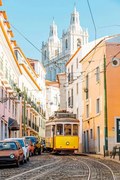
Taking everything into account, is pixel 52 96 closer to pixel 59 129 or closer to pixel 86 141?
pixel 86 141

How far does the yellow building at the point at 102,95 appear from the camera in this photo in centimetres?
3669

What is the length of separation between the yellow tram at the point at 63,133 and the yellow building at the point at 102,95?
2375 mm

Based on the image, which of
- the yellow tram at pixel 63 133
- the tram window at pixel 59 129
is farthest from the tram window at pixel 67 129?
the tram window at pixel 59 129

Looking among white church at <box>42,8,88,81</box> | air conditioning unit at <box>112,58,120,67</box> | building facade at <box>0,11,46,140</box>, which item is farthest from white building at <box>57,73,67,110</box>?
white church at <box>42,8,88,81</box>

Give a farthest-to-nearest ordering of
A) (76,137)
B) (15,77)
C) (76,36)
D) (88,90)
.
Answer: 1. (76,36)
2. (15,77)
3. (88,90)
4. (76,137)

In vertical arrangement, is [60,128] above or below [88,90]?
below

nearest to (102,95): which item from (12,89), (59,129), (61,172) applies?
(59,129)

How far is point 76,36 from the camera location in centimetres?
15888

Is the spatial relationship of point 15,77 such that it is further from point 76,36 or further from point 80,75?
point 76,36

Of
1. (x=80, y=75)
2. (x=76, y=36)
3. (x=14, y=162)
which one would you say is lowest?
(x=14, y=162)

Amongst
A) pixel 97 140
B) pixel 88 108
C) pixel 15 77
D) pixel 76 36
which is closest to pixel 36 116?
A: pixel 15 77

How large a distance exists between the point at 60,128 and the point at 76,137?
155cm

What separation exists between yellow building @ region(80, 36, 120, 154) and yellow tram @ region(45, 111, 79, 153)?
2375 millimetres

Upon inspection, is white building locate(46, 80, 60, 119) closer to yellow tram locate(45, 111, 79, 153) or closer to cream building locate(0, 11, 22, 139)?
cream building locate(0, 11, 22, 139)
